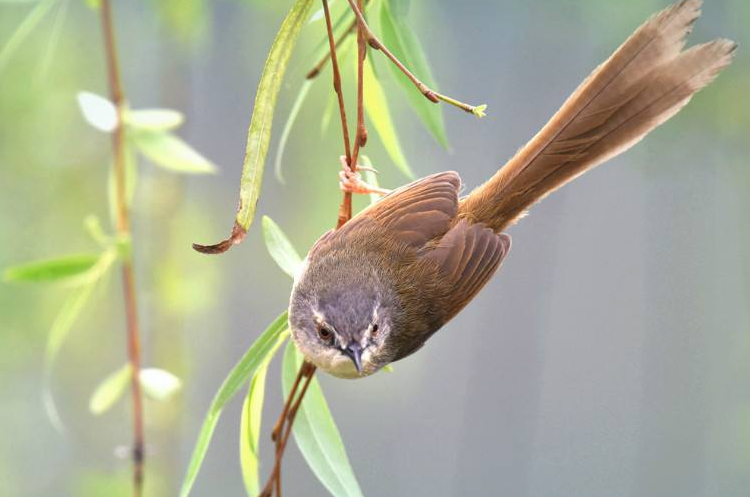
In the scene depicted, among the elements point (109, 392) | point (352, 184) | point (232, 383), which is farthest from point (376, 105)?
point (109, 392)

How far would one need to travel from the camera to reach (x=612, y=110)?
1395 millimetres

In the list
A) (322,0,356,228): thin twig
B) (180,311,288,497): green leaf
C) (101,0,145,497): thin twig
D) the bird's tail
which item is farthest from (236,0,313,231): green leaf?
the bird's tail

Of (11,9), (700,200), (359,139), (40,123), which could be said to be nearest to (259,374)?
(359,139)

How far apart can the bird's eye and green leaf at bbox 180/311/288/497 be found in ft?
0.97

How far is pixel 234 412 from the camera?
11.7 feet

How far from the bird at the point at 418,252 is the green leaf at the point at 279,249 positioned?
0.18 metres

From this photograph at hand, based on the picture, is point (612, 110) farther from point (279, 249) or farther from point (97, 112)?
point (97, 112)

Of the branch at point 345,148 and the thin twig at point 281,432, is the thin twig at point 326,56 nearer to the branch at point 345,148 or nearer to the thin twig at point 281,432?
the branch at point 345,148

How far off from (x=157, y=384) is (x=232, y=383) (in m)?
0.30

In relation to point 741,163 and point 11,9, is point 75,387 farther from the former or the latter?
point 741,163

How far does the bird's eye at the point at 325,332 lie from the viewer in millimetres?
1527

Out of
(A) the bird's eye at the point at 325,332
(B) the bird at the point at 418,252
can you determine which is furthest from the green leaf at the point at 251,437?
(A) the bird's eye at the point at 325,332

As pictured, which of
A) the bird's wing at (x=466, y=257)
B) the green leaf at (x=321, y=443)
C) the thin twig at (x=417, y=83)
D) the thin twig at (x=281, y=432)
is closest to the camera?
the thin twig at (x=417, y=83)

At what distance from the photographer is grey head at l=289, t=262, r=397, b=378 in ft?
5.00
